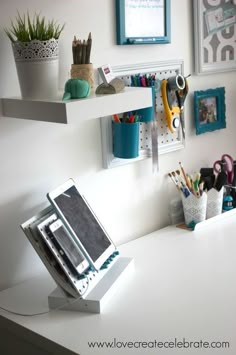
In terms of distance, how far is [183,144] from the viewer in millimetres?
1763

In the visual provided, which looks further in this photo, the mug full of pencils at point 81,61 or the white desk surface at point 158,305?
the mug full of pencils at point 81,61

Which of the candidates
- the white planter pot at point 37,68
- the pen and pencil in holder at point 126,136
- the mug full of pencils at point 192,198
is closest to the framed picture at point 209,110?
the mug full of pencils at point 192,198

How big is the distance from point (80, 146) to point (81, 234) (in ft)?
0.96

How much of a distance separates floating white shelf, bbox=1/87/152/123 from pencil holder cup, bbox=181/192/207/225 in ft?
1.61

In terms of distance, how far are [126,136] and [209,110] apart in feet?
1.67

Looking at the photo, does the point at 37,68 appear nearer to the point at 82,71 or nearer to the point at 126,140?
the point at 82,71

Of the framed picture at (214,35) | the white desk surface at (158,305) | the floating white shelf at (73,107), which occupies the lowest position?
the white desk surface at (158,305)

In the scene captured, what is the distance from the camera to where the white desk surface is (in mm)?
1033

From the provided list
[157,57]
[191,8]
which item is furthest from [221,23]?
[157,57]

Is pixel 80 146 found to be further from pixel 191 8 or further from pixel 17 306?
pixel 191 8

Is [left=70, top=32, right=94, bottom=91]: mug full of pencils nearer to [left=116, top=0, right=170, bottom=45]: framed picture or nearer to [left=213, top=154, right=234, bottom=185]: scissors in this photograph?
[left=116, top=0, right=170, bottom=45]: framed picture

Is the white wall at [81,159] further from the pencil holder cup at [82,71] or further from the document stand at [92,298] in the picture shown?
the document stand at [92,298]

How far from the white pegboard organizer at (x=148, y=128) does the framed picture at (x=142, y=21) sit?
0.08m

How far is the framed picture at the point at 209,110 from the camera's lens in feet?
5.86
